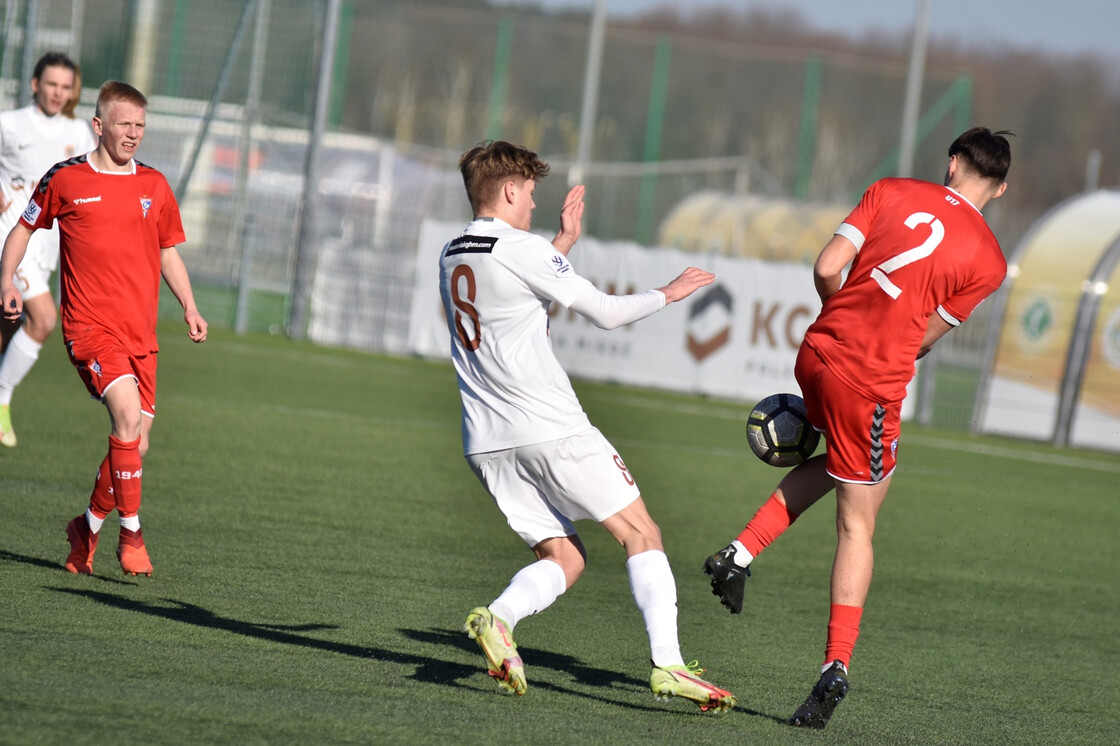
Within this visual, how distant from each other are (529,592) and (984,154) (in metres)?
2.21

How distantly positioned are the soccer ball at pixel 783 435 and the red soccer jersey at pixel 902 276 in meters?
0.48

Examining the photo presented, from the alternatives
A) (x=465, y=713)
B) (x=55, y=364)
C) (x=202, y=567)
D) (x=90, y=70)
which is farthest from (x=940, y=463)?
(x=90, y=70)

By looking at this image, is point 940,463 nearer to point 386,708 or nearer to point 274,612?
point 274,612

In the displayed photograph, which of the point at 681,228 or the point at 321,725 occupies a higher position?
the point at 681,228

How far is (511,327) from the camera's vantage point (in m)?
4.86

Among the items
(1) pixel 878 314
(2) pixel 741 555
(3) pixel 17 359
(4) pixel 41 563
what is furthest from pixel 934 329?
(3) pixel 17 359

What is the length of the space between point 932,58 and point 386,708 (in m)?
45.3

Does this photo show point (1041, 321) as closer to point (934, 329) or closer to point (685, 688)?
point (934, 329)

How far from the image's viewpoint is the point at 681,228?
114ft

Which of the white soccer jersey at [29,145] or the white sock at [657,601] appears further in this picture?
the white soccer jersey at [29,145]

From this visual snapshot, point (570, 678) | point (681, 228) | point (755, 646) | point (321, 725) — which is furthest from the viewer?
point (681, 228)

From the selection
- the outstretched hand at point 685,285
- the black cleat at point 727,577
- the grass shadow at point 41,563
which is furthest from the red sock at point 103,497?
the outstretched hand at point 685,285

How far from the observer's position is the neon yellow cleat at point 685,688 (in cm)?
471

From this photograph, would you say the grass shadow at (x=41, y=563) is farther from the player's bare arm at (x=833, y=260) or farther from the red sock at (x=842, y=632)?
the player's bare arm at (x=833, y=260)
